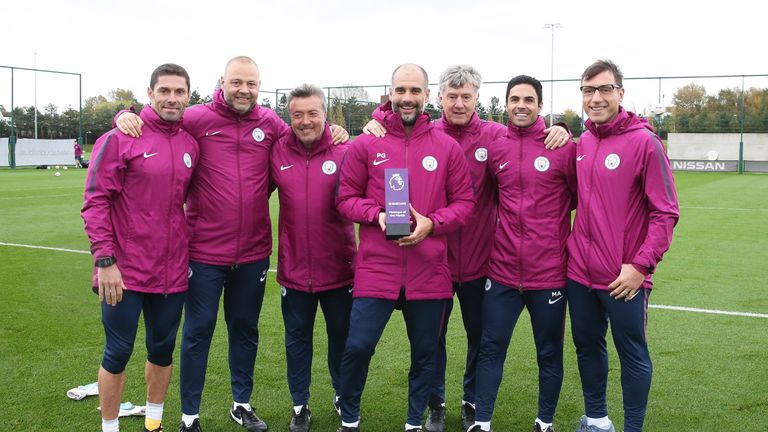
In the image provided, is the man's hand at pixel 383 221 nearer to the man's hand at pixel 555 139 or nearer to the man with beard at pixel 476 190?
the man with beard at pixel 476 190

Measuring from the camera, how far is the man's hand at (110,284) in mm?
3516

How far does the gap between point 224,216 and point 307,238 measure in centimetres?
50

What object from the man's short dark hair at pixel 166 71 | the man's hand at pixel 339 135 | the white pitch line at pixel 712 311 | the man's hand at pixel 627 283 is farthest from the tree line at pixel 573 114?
the man's hand at pixel 627 283

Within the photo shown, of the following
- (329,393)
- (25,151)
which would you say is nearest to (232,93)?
(329,393)

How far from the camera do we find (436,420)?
13.8 ft

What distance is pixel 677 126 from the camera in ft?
102

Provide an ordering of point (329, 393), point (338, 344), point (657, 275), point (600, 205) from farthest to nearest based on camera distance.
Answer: point (657, 275), point (329, 393), point (338, 344), point (600, 205)

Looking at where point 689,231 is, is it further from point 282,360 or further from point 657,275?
point 282,360

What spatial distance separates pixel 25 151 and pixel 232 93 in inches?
1194

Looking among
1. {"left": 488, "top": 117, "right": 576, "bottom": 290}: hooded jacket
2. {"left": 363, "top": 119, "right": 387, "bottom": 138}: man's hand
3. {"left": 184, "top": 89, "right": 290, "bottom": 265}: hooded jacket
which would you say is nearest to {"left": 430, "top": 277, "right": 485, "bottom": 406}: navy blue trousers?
{"left": 488, "top": 117, "right": 576, "bottom": 290}: hooded jacket

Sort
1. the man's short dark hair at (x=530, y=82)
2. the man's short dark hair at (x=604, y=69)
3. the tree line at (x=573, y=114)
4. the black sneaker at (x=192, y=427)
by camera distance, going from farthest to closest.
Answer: the tree line at (x=573, y=114)
the black sneaker at (x=192, y=427)
the man's short dark hair at (x=530, y=82)
the man's short dark hair at (x=604, y=69)

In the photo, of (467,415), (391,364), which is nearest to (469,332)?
(467,415)

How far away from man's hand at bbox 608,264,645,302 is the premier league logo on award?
111 centimetres

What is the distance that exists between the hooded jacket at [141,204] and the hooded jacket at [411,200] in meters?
0.95
